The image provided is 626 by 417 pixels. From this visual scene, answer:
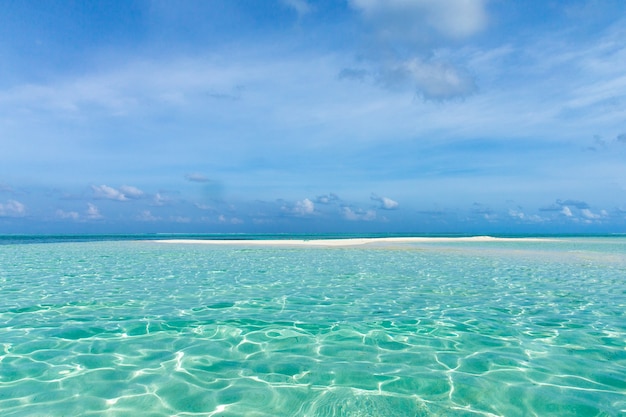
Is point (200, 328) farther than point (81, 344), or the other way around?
point (200, 328)

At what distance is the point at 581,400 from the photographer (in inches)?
221

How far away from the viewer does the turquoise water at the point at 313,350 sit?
5.53 m

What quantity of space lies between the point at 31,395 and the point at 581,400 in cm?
779

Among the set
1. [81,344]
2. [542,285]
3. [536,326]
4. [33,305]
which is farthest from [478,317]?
[33,305]

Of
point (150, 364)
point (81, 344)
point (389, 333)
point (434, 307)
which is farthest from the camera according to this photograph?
point (434, 307)

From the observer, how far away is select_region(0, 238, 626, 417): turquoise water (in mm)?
5531

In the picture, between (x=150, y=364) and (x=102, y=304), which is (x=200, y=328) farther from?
(x=102, y=304)

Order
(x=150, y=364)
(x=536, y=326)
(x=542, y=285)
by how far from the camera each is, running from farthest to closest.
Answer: (x=542, y=285) < (x=536, y=326) < (x=150, y=364)

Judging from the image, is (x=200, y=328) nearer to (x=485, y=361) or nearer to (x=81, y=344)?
(x=81, y=344)

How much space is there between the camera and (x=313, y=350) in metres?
7.68

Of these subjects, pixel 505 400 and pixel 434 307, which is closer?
pixel 505 400

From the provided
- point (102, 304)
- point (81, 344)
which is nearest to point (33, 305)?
point (102, 304)

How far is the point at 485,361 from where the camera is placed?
7086 millimetres

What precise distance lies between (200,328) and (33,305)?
597 cm
